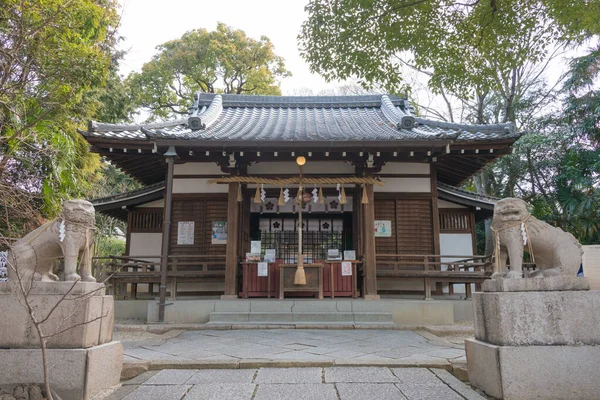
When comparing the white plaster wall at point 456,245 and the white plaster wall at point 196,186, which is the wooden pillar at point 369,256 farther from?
the white plaster wall at point 196,186

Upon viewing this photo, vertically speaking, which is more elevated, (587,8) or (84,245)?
(587,8)

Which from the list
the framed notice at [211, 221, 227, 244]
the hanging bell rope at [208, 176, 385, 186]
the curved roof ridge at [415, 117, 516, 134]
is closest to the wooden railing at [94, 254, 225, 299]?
the framed notice at [211, 221, 227, 244]

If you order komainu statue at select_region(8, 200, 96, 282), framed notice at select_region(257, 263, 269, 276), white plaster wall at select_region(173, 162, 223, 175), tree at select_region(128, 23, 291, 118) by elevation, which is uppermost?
tree at select_region(128, 23, 291, 118)

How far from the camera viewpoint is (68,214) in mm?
3910

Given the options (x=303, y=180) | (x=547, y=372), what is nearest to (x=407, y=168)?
(x=303, y=180)

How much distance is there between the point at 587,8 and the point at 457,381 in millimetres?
4841

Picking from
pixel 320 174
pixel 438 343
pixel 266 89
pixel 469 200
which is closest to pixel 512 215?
pixel 438 343

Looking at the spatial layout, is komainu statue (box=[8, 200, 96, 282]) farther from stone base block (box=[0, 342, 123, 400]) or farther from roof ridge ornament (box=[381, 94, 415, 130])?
roof ridge ornament (box=[381, 94, 415, 130])

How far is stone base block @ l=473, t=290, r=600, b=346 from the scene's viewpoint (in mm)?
3363

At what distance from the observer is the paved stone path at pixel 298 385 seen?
3449 mm

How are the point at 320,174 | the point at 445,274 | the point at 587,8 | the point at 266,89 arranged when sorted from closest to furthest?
the point at 587,8, the point at 445,274, the point at 320,174, the point at 266,89

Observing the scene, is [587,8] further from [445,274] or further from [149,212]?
[149,212]

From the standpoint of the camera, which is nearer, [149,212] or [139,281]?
[139,281]

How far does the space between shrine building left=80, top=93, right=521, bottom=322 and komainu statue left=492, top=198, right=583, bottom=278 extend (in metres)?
4.38
